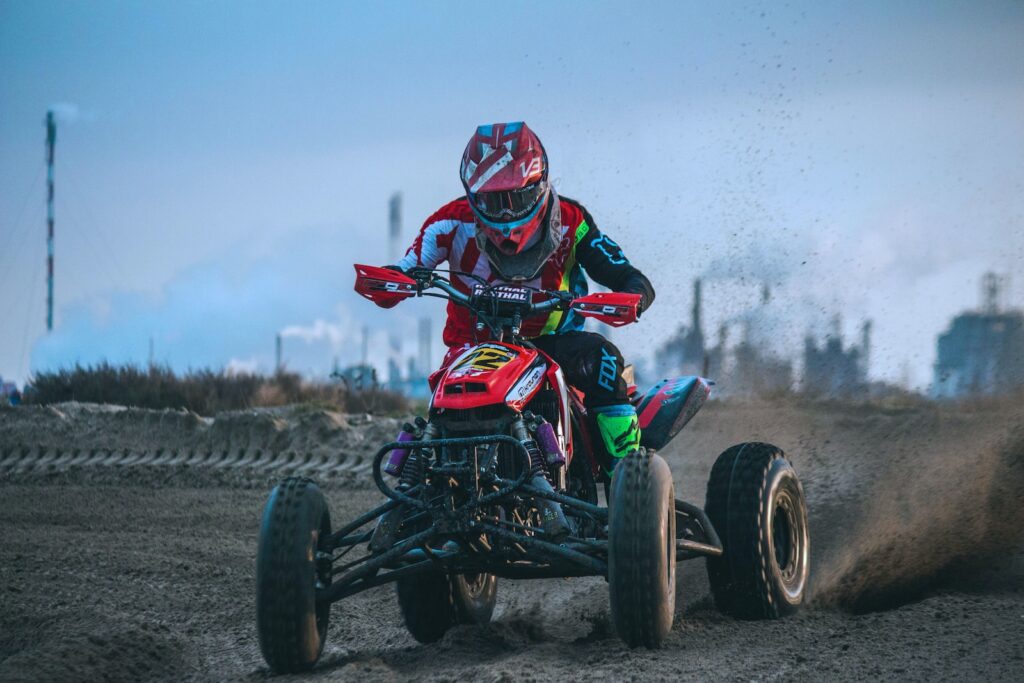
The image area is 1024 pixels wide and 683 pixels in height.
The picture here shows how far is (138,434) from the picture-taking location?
56.5 feet

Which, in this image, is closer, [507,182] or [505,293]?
[505,293]

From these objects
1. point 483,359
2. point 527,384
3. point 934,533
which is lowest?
point 934,533

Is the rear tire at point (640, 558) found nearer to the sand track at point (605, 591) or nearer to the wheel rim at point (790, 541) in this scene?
the sand track at point (605, 591)

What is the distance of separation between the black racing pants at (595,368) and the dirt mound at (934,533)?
75.9 inches

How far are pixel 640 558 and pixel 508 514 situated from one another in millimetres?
790

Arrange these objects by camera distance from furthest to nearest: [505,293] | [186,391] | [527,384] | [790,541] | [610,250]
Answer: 1. [186,391]
2. [790,541]
3. [610,250]
4. [505,293]
5. [527,384]

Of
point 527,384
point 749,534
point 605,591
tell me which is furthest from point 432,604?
point 749,534

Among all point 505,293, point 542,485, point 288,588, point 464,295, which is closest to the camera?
point 288,588

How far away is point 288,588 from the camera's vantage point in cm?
489

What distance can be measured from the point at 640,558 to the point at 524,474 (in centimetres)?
64

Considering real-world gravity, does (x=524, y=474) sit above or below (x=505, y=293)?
Result: below

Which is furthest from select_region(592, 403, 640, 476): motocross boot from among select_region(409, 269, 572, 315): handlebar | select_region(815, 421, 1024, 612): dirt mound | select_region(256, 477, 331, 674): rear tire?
select_region(815, 421, 1024, 612): dirt mound

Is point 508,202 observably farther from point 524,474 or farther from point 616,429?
point 524,474

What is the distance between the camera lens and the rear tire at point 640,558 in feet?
15.4
